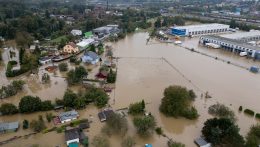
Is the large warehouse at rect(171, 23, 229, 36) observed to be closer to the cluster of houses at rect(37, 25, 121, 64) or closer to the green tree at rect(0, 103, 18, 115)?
the cluster of houses at rect(37, 25, 121, 64)

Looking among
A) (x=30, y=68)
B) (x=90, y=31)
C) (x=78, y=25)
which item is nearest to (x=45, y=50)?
(x=30, y=68)

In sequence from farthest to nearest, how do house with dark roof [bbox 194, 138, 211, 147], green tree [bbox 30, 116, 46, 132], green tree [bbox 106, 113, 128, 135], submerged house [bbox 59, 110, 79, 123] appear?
1. submerged house [bbox 59, 110, 79, 123]
2. green tree [bbox 30, 116, 46, 132]
3. green tree [bbox 106, 113, 128, 135]
4. house with dark roof [bbox 194, 138, 211, 147]

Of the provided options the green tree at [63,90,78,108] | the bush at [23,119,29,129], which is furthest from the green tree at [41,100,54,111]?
the bush at [23,119,29,129]

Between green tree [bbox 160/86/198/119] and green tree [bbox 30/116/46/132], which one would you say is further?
green tree [bbox 160/86/198/119]

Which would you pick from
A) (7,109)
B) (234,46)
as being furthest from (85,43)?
(234,46)

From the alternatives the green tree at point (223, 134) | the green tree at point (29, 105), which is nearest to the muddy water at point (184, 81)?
the green tree at point (223, 134)

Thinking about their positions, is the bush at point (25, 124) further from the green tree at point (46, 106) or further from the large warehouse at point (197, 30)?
the large warehouse at point (197, 30)
